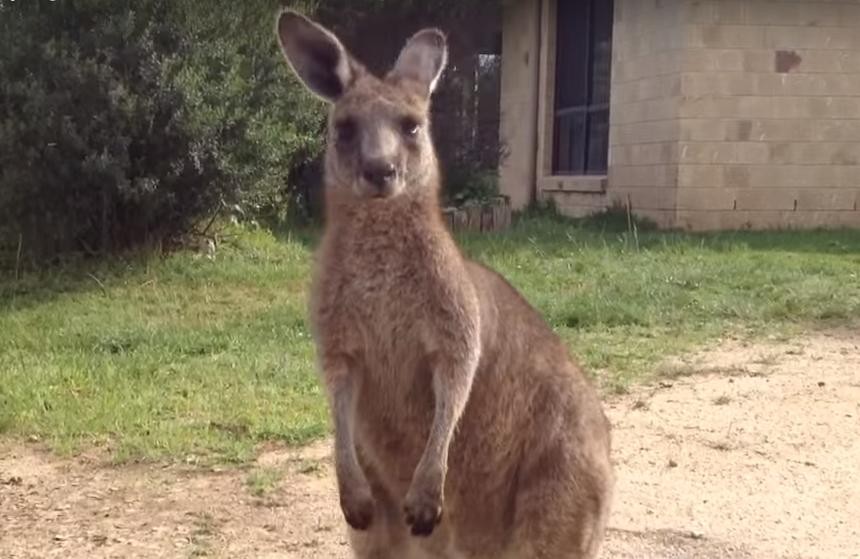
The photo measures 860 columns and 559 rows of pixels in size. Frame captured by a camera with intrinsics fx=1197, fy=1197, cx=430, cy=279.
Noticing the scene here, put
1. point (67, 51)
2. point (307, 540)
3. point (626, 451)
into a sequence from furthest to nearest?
point (67, 51)
point (626, 451)
point (307, 540)

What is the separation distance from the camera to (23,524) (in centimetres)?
378

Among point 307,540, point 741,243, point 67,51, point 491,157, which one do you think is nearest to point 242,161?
point 67,51

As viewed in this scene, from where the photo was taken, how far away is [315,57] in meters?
2.93

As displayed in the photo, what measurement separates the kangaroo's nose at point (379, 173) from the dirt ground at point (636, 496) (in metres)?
1.37

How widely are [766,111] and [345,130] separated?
1012 centimetres

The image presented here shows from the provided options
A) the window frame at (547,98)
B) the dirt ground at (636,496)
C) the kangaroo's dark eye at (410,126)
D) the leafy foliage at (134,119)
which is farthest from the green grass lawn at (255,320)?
the window frame at (547,98)

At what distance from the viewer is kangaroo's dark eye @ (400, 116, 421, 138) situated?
2.79 meters

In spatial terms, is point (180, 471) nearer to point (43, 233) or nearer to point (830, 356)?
point (830, 356)

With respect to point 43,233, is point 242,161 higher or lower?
higher

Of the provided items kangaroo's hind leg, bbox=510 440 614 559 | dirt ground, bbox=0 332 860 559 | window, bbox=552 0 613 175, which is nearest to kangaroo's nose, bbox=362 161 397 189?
kangaroo's hind leg, bbox=510 440 614 559

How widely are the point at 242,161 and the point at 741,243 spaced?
4458 millimetres

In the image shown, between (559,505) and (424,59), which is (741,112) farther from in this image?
(559,505)

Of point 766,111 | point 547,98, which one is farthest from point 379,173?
point 547,98

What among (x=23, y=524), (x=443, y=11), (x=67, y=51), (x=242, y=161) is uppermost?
(x=443, y=11)
